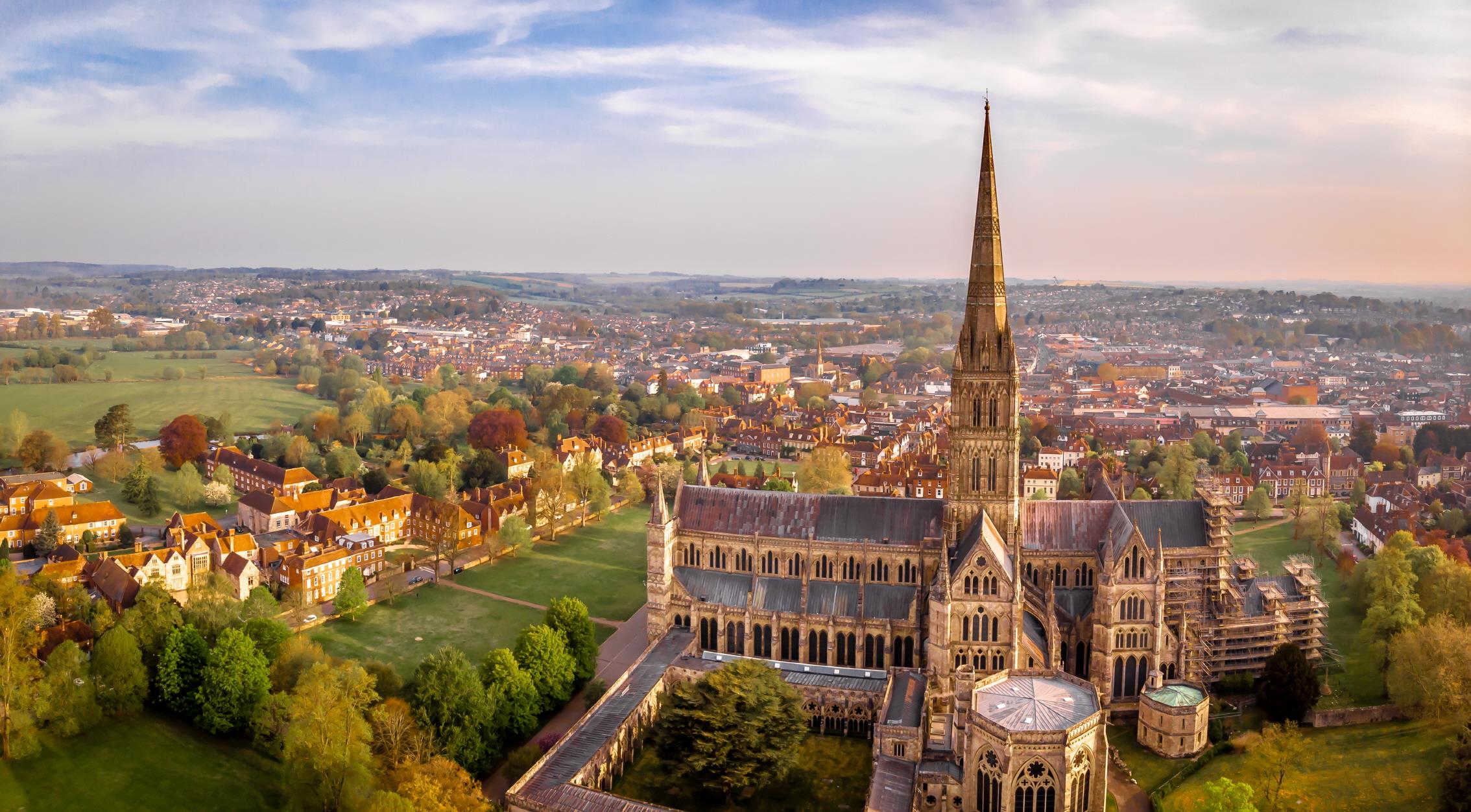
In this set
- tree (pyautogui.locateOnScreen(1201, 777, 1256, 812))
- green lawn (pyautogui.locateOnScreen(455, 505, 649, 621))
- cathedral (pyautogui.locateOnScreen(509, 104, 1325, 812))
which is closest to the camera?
tree (pyautogui.locateOnScreen(1201, 777, 1256, 812))

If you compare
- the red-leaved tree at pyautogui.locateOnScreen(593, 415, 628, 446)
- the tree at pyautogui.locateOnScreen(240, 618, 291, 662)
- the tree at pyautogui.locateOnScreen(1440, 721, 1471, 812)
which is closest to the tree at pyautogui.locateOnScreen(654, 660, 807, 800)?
the tree at pyautogui.locateOnScreen(240, 618, 291, 662)

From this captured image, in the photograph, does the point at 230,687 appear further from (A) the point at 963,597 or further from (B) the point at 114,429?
(B) the point at 114,429

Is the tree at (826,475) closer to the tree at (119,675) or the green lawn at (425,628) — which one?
the green lawn at (425,628)

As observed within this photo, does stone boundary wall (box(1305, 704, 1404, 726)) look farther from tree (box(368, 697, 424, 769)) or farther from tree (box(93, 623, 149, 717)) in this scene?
tree (box(93, 623, 149, 717))

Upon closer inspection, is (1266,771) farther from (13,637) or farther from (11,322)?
(11,322)

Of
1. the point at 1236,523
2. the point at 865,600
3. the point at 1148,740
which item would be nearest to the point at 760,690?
the point at 865,600

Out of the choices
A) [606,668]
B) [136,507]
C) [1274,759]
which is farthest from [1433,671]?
[136,507]
